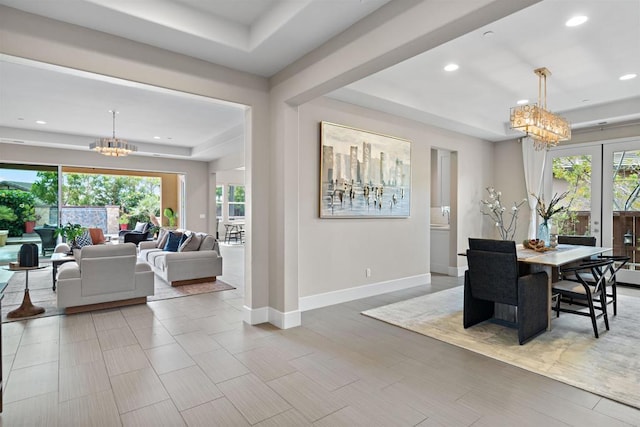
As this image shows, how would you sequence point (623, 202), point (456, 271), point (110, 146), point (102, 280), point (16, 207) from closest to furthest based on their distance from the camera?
point (102, 280) < point (623, 202) < point (110, 146) < point (456, 271) < point (16, 207)

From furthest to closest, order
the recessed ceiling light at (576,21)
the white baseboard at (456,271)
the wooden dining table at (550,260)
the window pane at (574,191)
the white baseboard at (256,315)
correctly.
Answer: the white baseboard at (456,271), the window pane at (574,191), the white baseboard at (256,315), the wooden dining table at (550,260), the recessed ceiling light at (576,21)

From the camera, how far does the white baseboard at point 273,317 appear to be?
12.2 feet

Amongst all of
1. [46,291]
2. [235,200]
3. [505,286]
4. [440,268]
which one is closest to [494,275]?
[505,286]

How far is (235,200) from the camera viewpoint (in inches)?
580

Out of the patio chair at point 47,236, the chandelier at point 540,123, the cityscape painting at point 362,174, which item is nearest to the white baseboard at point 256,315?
the cityscape painting at point 362,174

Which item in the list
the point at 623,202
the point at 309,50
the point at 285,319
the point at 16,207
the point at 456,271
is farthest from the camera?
the point at 16,207

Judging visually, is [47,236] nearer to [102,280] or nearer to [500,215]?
[102,280]

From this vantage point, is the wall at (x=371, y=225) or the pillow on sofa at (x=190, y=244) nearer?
the wall at (x=371, y=225)

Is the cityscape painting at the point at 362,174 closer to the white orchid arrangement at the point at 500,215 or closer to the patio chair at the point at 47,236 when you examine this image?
the white orchid arrangement at the point at 500,215

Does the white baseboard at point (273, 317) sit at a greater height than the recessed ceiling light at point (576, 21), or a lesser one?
lesser

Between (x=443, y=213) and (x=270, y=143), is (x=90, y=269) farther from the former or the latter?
(x=443, y=213)

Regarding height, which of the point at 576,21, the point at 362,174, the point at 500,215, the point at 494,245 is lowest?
the point at 494,245

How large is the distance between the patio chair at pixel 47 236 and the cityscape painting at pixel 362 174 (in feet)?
23.3

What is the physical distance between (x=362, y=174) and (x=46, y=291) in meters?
5.17
